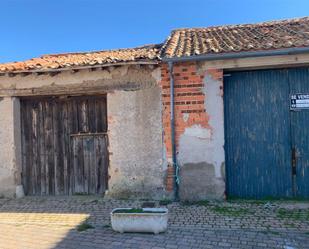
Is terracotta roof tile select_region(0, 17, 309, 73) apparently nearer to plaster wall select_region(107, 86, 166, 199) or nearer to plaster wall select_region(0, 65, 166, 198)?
plaster wall select_region(0, 65, 166, 198)

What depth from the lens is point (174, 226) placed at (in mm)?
5727

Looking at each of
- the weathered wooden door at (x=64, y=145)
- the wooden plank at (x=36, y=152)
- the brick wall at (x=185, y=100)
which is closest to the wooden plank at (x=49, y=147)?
the weathered wooden door at (x=64, y=145)

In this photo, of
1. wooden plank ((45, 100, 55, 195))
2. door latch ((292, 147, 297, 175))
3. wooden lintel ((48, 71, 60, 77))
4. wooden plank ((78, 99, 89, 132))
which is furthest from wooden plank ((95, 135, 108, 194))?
door latch ((292, 147, 297, 175))

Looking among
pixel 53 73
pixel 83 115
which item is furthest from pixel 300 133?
pixel 53 73

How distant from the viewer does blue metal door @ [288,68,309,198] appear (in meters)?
7.13

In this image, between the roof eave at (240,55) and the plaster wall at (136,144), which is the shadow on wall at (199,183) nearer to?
the plaster wall at (136,144)

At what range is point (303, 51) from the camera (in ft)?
21.3

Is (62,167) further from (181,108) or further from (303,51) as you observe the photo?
(303,51)

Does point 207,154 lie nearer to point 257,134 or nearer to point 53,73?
point 257,134

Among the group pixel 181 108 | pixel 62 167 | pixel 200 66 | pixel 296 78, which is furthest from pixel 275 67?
pixel 62 167

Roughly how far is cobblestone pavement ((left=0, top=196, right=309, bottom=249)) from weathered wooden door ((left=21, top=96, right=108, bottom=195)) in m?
0.81

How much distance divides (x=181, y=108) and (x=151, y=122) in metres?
0.70

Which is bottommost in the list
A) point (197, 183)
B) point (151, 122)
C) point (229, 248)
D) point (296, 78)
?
point (229, 248)

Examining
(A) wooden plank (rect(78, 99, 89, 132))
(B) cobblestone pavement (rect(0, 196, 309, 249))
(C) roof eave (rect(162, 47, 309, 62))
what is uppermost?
(C) roof eave (rect(162, 47, 309, 62))
